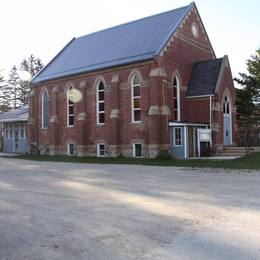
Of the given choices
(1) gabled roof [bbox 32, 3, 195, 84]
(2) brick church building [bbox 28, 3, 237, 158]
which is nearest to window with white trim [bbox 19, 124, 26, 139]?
(2) brick church building [bbox 28, 3, 237, 158]

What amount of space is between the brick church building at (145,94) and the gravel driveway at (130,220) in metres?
14.8

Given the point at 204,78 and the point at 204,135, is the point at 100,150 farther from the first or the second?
the point at 204,78

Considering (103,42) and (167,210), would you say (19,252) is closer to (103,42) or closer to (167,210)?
(167,210)

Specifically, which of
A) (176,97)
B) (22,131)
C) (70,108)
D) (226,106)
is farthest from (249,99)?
(22,131)

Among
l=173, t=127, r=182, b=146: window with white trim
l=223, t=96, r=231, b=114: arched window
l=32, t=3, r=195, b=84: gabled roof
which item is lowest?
l=173, t=127, r=182, b=146: window with white trim

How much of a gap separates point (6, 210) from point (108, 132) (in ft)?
74.9

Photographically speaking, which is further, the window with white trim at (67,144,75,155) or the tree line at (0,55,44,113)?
the tree line at (0,55,44,113)

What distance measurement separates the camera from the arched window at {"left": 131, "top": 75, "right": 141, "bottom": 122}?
99.5 ft

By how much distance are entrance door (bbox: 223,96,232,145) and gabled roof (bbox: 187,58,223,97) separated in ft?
8.66

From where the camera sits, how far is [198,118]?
103ft

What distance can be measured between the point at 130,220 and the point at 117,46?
88.4 feet

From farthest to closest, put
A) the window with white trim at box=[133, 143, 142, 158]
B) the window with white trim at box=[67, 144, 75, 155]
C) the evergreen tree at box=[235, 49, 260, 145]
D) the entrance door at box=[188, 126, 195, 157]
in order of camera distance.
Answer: the evergreen tree at box=[235, 49, 260, 145] < the window with white trim at box=[67, 144, 75, 155] < the window with white trim at box=[133, 143, 142, 158] < the entrance door at box=[188, 126, 195, 157]

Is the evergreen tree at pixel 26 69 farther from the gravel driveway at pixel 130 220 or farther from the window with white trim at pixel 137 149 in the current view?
the gravel driveway at pixel 130 220

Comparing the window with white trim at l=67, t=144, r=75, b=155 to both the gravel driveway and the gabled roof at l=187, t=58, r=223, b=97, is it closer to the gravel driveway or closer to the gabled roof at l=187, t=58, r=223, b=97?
Answer: the gabled roof at l=187, t=58, r=223, b=97
